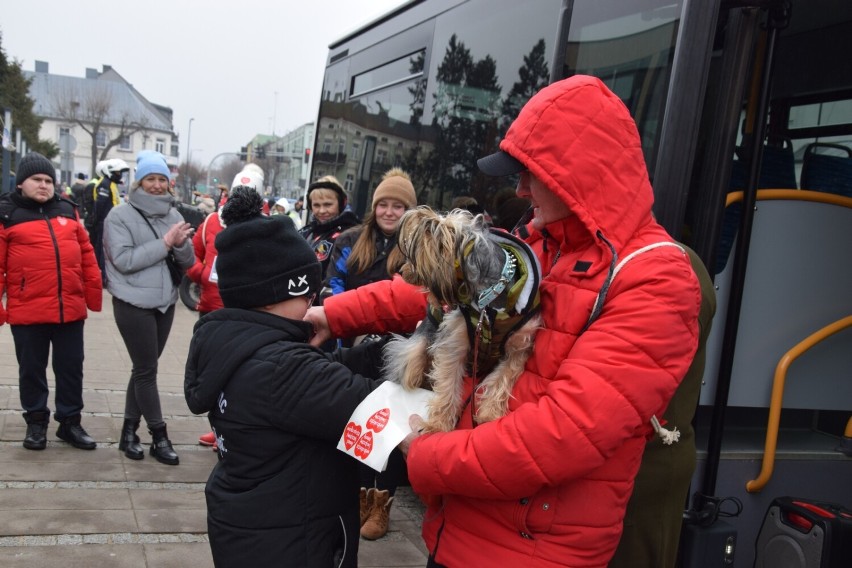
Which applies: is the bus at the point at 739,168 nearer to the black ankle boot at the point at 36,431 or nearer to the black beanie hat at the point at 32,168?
the black beanie hat at the point at 32,168

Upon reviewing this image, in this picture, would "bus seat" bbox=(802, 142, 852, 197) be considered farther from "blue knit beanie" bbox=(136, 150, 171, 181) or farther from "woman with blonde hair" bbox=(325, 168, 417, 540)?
"blue knit beanie" bbox=(136, 150, 171, 181)

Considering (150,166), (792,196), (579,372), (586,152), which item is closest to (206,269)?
(150,166)

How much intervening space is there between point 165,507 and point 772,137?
3806 mm

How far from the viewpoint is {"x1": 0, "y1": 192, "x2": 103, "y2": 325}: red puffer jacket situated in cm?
503

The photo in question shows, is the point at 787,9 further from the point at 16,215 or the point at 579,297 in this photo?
the point at 16,215

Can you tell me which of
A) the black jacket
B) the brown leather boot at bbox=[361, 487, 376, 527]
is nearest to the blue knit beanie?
the brown leather boot at bbox=[361, 487, 376, 527]

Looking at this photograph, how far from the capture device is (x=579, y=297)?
5.50 feet

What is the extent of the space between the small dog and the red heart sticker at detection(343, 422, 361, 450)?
0.49 ft

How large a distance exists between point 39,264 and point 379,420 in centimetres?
414

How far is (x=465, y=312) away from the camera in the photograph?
5.44 feet

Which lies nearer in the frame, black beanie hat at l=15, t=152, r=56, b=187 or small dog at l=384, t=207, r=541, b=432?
small dog at l=384, t=207, r=541, b=432

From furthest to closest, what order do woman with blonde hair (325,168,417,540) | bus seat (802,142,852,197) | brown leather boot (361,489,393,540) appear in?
1. woman with blonde hair (325,168,417,540)
2. brown leather boot (361,489,393,540)
3. bus seat (802,142,852,197)

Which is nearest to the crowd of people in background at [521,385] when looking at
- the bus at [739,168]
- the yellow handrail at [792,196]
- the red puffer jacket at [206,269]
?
the bus at [739,168]

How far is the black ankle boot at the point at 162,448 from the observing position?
5.15 meters
